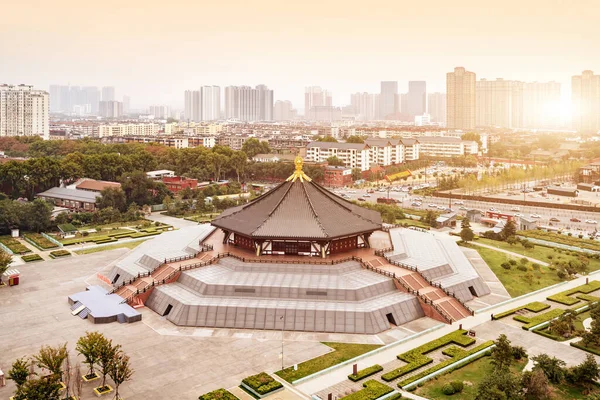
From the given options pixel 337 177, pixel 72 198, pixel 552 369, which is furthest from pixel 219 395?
pixel 337 177

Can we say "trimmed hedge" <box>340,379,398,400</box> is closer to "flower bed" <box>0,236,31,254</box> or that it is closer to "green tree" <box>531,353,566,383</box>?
"green tree" <box>531,353,566,383</box>

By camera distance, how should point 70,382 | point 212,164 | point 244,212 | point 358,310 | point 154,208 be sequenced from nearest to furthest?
1. point 70,382
2. point 358,310
3. point 244,212
4. point 154,208
5. point 212,164

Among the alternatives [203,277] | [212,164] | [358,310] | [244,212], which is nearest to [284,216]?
[244,212]

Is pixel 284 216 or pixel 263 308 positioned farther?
pixel 284 216

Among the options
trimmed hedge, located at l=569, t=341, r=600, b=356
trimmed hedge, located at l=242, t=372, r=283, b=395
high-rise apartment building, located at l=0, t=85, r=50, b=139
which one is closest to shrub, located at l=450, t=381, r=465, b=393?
trimmed hedge, located at l=242, t=372, r=283, b=395

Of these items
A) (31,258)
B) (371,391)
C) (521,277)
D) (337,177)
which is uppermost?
(337,177)

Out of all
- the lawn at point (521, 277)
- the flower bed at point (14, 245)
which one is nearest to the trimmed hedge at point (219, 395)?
the lawn at point (521, 277)

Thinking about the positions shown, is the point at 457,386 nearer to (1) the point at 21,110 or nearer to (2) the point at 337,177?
(2) the point at 337,177

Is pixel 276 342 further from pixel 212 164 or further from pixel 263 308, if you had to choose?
pixel 212 164
